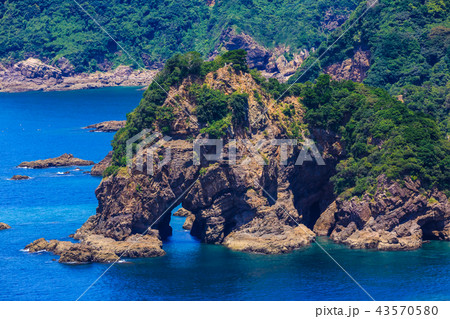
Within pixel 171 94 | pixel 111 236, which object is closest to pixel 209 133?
pixel 171 94

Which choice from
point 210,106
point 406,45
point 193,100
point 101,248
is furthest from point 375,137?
point 406,45

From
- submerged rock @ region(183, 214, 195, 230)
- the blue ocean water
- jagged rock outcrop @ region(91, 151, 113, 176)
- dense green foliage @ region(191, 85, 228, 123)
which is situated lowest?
the blue ocean water

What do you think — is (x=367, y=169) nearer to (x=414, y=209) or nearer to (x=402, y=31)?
(x=414, y=209)

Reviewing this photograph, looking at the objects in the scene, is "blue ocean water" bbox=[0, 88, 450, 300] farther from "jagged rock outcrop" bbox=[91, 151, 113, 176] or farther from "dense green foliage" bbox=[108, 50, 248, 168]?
"jagged rock outcrop" bbox=[91, 151, 113, 176]

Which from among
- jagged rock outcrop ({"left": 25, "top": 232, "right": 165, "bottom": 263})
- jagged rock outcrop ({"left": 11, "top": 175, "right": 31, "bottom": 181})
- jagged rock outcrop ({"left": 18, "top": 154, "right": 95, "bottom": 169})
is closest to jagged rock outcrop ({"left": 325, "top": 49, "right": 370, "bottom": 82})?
jagged rock outcrop ({"left": 18, "top": 154, "right": 95, "bottom": 169})

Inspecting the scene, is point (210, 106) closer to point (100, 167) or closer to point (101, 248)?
point (101, 248)

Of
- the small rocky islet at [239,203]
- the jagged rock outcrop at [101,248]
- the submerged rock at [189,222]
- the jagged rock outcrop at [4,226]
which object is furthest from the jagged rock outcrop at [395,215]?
the jagged rock outcrop at [4,226]
